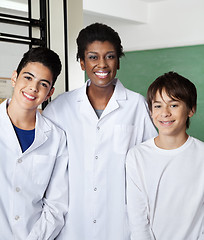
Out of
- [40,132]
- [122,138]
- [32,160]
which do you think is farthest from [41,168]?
[122,138]

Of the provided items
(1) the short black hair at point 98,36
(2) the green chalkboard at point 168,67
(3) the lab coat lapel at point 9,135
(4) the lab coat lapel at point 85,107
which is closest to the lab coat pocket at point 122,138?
(4) the lab coat lapel at point 85,107

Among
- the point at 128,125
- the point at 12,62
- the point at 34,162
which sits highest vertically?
the point at 12,62

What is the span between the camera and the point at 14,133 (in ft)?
5.38

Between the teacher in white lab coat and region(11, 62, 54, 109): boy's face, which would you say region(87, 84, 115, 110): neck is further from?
region(11, 62, 54, 109): boy's face

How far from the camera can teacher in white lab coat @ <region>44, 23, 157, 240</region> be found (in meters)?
1.81

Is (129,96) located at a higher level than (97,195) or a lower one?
higher

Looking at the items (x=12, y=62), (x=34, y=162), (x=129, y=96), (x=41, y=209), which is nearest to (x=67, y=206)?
(x=41, y=209)

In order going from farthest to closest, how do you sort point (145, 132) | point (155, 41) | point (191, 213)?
1. point (155, 41)
2. point (145, 132)
3. point (191, 213)

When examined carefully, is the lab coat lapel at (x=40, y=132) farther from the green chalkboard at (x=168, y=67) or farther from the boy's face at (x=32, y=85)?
the green chalkboard at (x=168, y=67)

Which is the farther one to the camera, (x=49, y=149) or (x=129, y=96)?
(x=129, y=96)

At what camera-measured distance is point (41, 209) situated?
1752 mm

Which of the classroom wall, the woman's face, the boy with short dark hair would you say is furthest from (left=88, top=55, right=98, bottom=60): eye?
the classroom wall

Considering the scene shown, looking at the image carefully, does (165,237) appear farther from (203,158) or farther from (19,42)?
(19,42)

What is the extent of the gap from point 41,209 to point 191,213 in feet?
2.15
